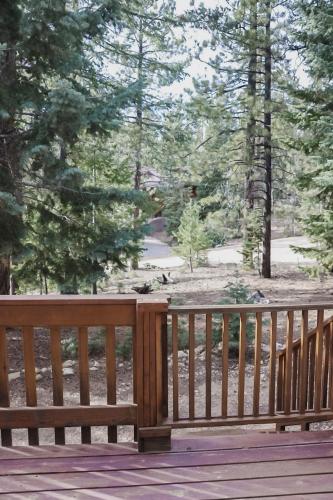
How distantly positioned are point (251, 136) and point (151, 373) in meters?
10.2

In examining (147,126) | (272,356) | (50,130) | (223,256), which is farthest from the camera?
(223,256)

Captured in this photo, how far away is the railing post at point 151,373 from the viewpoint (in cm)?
233

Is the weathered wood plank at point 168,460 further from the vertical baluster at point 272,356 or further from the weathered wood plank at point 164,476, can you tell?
the vertical baluster at point 272,356

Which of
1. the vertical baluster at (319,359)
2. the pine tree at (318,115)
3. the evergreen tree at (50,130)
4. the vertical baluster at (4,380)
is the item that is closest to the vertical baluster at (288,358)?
the vertical baluster at (319,359)

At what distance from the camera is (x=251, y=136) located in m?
11.5

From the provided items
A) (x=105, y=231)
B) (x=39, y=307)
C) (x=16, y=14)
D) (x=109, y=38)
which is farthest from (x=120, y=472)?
(x=109, y=38)

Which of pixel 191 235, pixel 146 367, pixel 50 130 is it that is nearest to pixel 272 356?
pixel 146 367

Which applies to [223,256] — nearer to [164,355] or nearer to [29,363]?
[164,355]

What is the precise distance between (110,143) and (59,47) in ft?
21.4

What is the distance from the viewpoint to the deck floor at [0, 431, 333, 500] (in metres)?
2.01

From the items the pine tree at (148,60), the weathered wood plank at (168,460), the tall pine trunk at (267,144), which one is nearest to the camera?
the weathered wood plank at (168,460)

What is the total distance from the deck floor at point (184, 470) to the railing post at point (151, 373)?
0.11 m

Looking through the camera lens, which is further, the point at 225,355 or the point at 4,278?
the point at 4,278

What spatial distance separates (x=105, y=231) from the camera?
20.2 feet
